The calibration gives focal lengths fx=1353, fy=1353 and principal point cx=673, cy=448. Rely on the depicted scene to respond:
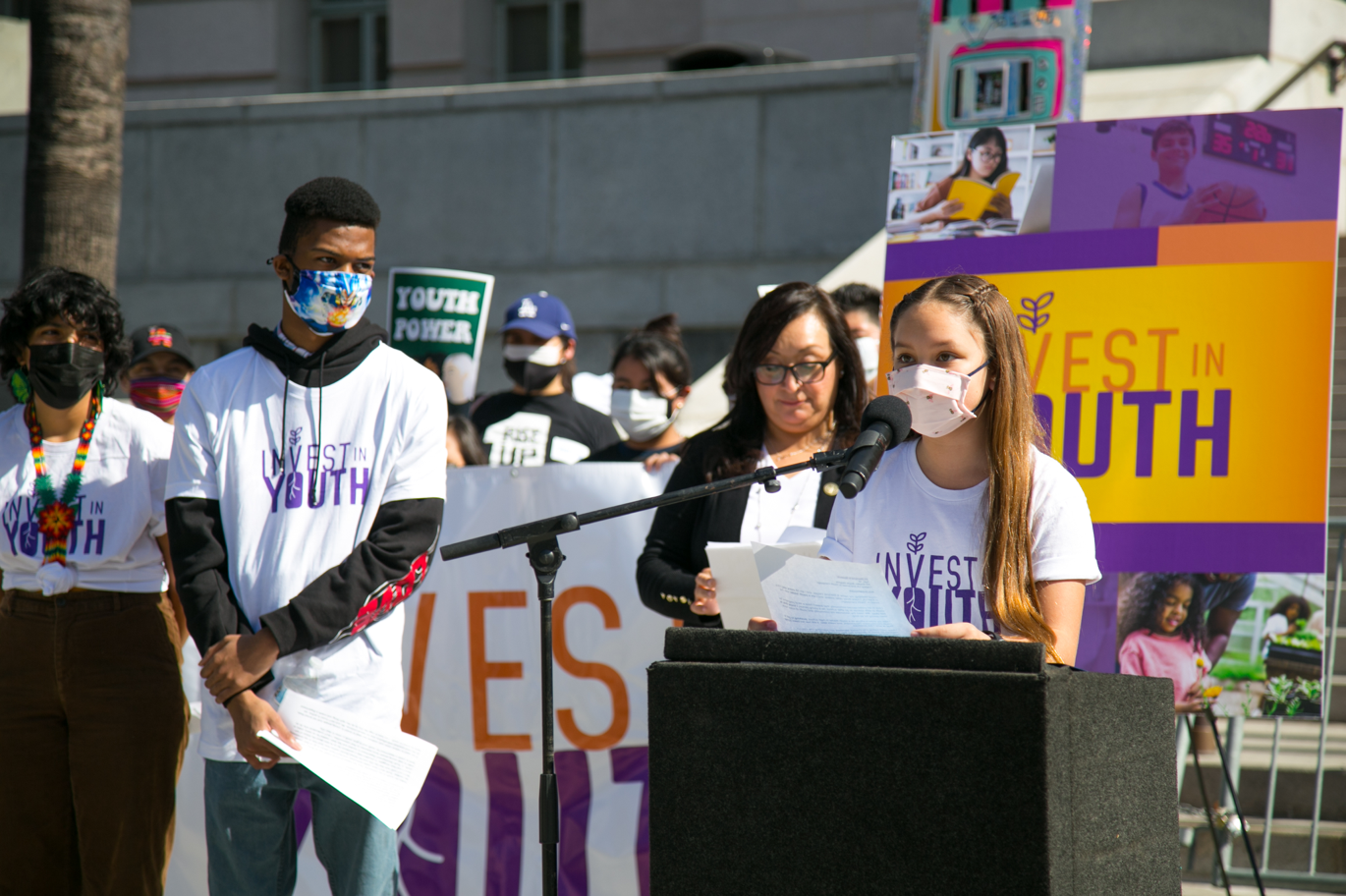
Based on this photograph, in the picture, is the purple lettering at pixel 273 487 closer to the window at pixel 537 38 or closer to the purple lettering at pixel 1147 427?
the purple lettering at pixel 1147 427

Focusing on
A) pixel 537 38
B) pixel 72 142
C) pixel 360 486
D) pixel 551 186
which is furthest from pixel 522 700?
pixel 537 38

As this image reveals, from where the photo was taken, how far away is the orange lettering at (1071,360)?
3.78m

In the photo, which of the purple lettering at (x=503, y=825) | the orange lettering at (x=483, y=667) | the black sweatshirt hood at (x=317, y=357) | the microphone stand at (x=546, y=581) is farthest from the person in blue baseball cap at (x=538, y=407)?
the microphone stand at (x=546, y=581)

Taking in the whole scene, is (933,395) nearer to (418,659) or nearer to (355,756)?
(355,756)

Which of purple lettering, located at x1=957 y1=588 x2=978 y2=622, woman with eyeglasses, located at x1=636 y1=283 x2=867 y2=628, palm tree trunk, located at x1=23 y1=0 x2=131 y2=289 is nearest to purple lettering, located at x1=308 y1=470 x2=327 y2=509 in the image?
woman with eyeglasses, located at x1=636 y1=283 x2=867 y2=628

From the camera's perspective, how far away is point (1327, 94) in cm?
888

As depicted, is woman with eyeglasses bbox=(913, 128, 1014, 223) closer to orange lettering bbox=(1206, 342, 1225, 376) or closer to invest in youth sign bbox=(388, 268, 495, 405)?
orange lettering bbox=(1206, 342, 1225, 376)

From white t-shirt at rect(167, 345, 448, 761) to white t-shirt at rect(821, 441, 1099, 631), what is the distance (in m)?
1.07

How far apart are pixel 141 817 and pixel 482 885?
1.27 m

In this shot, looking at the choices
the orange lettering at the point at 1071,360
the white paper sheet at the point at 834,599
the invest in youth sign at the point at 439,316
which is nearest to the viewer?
the white paper sheet at the point at 834,599

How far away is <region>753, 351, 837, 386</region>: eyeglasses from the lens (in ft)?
11.8

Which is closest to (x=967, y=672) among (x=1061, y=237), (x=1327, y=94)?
(x=1061, y=237)

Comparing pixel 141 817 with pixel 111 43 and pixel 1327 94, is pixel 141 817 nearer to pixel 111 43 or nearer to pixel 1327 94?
pixel 111 43

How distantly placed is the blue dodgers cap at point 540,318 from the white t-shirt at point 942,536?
338cm
